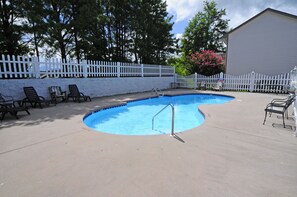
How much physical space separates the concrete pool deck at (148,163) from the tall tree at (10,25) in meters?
10.9

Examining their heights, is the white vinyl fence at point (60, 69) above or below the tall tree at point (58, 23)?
below

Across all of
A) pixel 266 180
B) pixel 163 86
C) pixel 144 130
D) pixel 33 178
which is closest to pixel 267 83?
pixel 163 86

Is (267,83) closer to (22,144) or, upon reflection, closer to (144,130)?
(144,130)

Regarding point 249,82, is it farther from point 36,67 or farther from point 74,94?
point 36,67

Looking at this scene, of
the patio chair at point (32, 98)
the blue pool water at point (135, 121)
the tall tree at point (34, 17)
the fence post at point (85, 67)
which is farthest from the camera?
the tall tree at point (34, 17)

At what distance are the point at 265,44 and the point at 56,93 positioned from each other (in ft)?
51.3

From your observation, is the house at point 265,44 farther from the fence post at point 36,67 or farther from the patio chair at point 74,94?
the fence post at point 36,67

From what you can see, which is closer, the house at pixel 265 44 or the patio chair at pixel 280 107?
the patio chair at pixel 280 107

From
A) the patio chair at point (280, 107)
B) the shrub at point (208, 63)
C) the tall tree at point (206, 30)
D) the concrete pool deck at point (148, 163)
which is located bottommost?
the concrete pool deck at point (148, 163)

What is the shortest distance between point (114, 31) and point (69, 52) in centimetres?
504

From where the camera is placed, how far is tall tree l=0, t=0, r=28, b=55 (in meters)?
11.0

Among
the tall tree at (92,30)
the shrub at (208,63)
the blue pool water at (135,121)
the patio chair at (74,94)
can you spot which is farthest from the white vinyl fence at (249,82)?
the patio chair at (74,94)

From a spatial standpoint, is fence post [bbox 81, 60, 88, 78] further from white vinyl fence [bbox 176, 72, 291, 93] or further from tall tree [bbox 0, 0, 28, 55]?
white vinyl fence [bbox 176, 72, 291, 93]

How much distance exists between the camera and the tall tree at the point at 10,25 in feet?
36.2
